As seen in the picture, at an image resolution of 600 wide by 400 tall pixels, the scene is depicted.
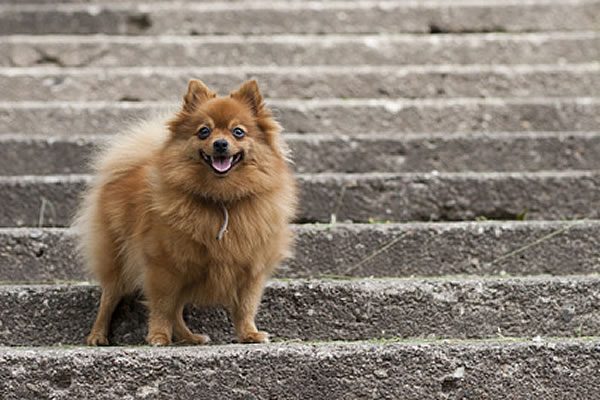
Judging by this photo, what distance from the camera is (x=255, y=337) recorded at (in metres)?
3.68

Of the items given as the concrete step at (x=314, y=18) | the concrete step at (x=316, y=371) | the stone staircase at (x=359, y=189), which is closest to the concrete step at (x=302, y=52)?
the stone staircase at (x=359, y=189)

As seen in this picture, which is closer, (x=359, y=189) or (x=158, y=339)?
(x=158, y=339)

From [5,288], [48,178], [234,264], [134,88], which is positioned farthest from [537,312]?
[134,88]

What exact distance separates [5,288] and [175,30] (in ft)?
11.9

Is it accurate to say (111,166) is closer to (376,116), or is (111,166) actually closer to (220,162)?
(220,162)

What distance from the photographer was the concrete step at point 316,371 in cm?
324

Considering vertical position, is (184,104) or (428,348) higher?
(184,104)

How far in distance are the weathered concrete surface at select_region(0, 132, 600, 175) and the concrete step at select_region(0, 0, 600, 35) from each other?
2.03 metres

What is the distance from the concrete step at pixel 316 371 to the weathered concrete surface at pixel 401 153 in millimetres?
1915

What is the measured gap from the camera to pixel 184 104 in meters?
3.71

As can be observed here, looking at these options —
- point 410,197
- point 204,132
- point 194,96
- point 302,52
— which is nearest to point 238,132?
point 204,132

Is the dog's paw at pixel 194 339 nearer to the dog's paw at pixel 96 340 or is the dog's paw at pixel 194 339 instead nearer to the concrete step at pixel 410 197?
the dog's paw at pixel 96 340

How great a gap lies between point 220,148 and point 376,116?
235 cm

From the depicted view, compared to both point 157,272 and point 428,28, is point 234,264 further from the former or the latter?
point 428,28
